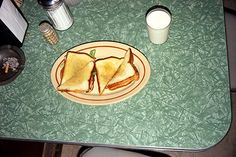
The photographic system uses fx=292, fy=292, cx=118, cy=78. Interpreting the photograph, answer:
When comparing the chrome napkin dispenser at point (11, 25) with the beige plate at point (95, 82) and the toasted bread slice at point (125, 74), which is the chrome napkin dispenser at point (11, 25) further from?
the toasted bread slice at point (125, 74)

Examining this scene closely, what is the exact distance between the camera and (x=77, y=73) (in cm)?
110

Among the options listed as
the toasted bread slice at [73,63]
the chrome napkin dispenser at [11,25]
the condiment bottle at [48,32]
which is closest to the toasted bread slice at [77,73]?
the toasted bread slice at [73,63]

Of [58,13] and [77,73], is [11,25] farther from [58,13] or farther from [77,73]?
[77,73]

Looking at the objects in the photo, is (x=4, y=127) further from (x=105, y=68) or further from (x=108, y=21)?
(x=108, y=21)

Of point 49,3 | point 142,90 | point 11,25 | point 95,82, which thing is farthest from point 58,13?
point 142,90

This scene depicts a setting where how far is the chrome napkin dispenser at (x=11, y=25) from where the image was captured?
1065mm

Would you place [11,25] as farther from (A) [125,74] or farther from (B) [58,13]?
(A) [125,74]

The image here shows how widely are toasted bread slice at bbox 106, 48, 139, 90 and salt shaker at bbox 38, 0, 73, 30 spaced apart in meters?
0.30

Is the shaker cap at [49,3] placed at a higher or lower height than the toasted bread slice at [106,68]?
higher

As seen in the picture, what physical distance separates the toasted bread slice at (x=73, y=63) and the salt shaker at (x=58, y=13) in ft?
0.46

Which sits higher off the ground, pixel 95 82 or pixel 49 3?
pixel 49 3

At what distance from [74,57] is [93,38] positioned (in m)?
0.13

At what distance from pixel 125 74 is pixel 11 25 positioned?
476 mm

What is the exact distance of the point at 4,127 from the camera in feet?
3.51
